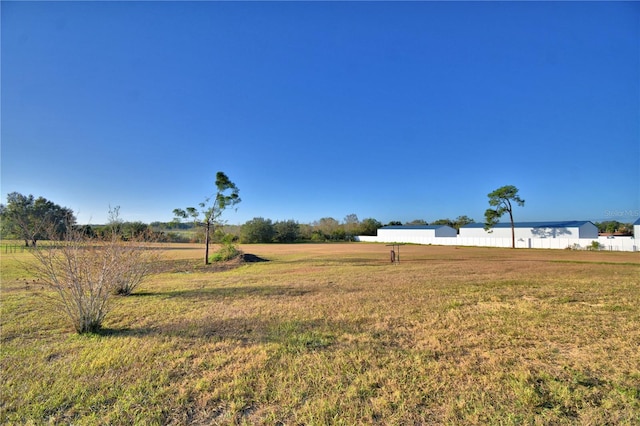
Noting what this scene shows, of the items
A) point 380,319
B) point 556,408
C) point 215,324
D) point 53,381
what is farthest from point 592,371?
point 53,381

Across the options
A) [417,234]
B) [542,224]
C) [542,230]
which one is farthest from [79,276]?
[417,234]

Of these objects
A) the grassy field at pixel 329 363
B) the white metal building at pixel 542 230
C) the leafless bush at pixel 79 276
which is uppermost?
the white metal building at pixel 542 230

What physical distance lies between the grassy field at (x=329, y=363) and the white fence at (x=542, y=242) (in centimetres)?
3580

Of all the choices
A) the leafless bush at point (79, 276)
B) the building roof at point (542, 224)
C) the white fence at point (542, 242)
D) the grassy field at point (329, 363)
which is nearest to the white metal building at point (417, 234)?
the white fence at point (542, 242)

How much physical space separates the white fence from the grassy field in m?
35.8

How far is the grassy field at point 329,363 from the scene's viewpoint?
102 inches

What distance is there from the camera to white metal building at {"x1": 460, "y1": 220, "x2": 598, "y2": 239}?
134 ft

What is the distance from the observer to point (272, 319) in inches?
220

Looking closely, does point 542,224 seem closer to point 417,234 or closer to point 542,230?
point 542,230

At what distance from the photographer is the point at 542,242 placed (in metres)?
39.0

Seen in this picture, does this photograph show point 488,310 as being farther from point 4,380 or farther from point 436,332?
point 4,380

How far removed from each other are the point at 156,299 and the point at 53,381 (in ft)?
15.3

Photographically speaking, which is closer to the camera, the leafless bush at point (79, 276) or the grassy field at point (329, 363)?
the grassy field at point (329, 363)

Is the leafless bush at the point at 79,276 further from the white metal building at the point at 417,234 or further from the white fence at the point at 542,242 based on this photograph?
the white metal building at the point at 417,234
